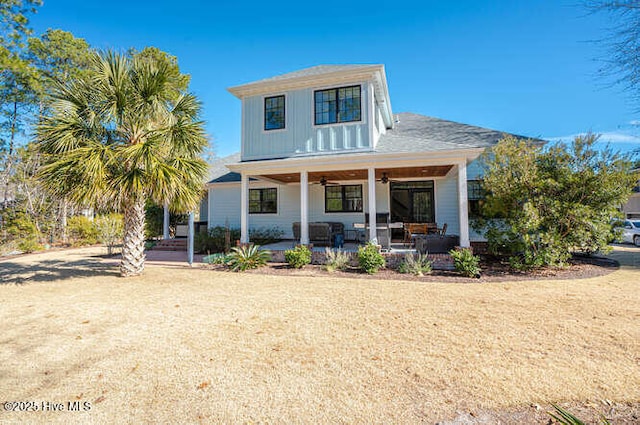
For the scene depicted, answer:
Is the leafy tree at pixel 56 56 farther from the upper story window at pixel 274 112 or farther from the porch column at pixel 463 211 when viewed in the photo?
the porch column at pixel 463 211

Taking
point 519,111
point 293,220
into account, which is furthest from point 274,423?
point 519,111

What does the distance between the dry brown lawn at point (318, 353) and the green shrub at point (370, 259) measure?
1.73 metres

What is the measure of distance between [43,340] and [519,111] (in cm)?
2416

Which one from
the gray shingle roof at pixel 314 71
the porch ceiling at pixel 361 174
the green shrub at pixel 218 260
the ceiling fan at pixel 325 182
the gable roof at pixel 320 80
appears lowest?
the green shrub at pixel 218 260

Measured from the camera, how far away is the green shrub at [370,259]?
26.2 ft

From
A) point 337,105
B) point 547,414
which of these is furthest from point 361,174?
point 547,414

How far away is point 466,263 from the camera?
737 centimetres

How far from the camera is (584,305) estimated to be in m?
5.00

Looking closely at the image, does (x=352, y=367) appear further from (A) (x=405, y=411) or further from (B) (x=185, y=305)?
(B) (x=185, y=305)

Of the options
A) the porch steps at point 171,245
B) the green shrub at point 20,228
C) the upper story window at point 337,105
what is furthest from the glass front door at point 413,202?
the green shrub at point 20,228

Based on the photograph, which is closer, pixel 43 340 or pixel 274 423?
pixel 274 423

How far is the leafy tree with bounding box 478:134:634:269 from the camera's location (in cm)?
744

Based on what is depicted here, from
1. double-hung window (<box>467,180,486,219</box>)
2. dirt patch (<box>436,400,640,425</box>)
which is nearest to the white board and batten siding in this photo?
double-hung window (<box>467,180,486,219</box>)

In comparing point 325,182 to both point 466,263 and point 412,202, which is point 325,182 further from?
point 466,263
